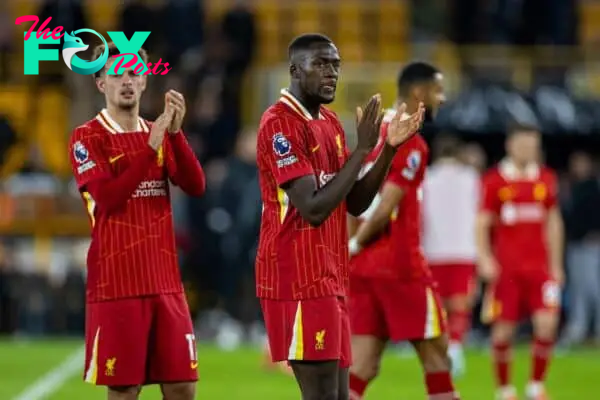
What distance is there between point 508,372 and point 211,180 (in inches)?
306

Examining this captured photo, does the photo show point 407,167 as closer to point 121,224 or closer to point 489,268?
point 121,224

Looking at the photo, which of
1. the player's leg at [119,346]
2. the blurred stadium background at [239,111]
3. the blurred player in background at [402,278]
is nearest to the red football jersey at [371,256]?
the blurred player in background at [402,278]

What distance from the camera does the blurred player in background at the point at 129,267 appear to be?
315 inches

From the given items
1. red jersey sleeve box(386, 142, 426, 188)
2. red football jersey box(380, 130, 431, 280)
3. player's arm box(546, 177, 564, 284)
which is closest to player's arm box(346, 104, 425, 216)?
red jersey sleeve box(386, 142, 426, 188)

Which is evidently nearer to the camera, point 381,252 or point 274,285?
point 274,285

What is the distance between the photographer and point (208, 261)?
1978cm

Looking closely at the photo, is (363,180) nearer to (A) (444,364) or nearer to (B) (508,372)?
(A) (444,364)

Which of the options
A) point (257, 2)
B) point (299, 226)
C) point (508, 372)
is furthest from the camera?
point (257, 2)

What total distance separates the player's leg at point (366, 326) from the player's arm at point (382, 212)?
40cm

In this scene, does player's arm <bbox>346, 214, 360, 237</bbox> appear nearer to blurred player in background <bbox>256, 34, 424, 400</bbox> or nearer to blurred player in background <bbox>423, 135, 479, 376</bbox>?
blurred player in background <bbox>256, 34, 424, 400</bbox>

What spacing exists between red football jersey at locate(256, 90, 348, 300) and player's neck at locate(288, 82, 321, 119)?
24mm

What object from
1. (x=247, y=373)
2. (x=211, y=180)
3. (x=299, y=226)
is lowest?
(x=247, y=373)

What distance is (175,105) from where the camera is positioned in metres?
7.79

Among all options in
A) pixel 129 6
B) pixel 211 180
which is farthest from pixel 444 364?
pixel 129 6
